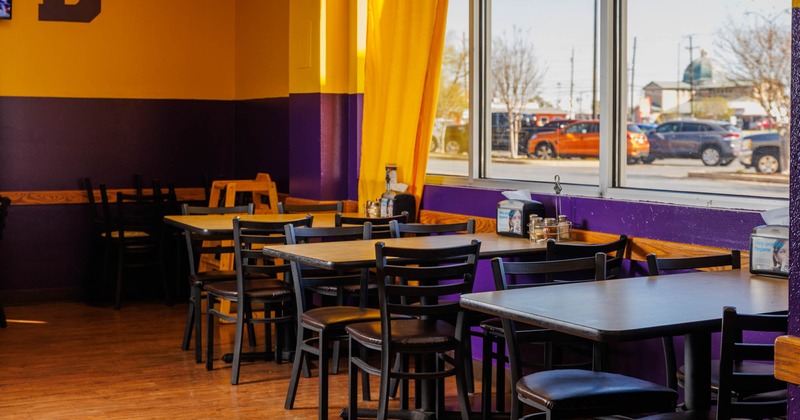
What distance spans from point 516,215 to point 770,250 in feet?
5.56

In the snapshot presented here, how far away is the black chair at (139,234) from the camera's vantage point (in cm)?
793

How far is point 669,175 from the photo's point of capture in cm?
478

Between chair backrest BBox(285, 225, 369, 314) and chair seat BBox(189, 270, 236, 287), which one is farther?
chair seat BBox(189, 270, 236, 287)

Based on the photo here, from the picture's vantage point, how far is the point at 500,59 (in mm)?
6086

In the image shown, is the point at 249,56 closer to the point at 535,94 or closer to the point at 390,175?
the point at 390,175

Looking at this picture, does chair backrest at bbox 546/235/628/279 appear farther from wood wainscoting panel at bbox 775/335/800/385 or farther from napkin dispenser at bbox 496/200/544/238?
wood wainscoting panel at bbox 775/335/800/385

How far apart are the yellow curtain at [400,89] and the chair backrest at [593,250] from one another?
182 centimetres

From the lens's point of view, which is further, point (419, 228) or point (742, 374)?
point (419, 228)

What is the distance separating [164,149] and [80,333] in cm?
223

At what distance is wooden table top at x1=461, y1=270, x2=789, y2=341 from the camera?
112 inches

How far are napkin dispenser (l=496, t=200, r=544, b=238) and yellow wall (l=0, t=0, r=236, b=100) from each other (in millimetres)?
4205

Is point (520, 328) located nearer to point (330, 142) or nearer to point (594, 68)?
point (594, 68)

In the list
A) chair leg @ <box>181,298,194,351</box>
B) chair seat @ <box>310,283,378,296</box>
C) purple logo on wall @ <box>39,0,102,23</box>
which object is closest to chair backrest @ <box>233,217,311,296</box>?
chair seat @ <box>310,283,378,296</box>

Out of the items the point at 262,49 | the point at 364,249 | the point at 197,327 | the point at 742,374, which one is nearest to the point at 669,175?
the point at 364,249
